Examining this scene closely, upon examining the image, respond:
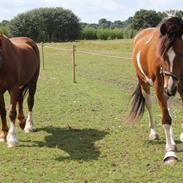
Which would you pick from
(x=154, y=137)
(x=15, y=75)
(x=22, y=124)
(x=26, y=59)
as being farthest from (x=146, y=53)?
(x=22, y=124)

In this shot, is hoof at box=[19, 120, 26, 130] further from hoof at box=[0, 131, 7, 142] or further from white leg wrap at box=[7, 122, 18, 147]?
white leg wrap at box=[7, 122, 18, 147]

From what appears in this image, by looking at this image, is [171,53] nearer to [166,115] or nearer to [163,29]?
[163,29]

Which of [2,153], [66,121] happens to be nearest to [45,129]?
[66,121]

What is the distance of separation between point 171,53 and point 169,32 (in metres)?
0.29

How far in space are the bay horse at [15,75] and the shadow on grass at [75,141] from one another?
0.48 metres

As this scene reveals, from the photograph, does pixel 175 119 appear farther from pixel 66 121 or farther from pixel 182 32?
pixel 182 32

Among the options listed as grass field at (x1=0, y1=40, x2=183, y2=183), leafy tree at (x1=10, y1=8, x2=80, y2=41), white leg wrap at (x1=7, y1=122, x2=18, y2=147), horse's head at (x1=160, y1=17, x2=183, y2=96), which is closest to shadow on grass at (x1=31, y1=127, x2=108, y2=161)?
grass field at (x1=0, y1=40, x2=183, y2=183)

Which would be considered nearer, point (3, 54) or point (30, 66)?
point (3, 54)

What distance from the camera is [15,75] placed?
6.59m

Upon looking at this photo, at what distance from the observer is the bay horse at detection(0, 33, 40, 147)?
256 inches

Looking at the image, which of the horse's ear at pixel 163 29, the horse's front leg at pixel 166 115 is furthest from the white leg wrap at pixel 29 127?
the horse's ear at pixel 163 29

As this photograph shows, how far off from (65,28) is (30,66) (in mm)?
51498

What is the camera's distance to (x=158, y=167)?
538 cm

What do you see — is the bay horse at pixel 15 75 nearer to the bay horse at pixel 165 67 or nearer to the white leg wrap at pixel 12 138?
the white leg wrap at pixel 12 138
